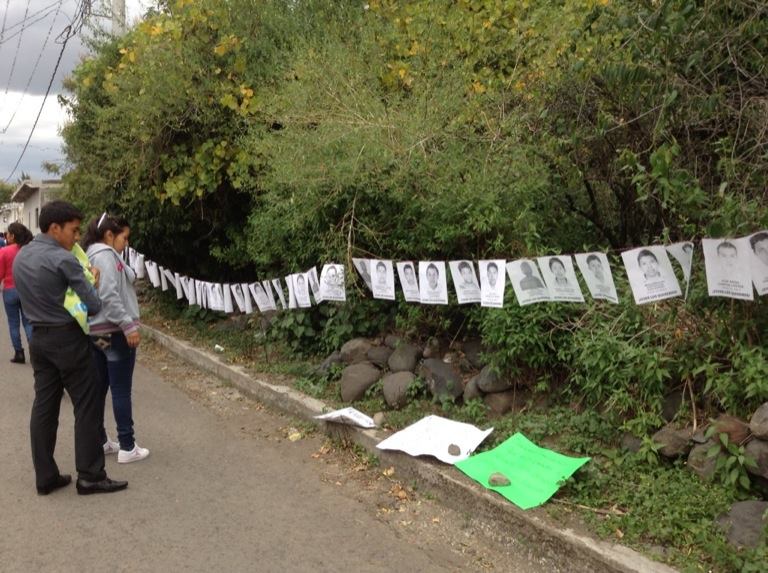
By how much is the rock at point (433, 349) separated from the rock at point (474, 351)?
0.79 feet

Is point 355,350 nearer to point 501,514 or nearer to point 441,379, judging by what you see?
Result: point 441,379

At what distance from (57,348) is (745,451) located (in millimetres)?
4199

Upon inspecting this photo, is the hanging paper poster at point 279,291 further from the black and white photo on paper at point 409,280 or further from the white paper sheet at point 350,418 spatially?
the white paper sheet at point 350,418

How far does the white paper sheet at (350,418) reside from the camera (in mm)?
5625

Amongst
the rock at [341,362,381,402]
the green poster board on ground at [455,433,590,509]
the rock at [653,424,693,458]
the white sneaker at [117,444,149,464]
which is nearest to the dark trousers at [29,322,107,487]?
the white sneaker at [117,444,149,464]

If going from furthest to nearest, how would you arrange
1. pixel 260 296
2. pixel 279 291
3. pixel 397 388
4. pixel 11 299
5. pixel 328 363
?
pixel 11 299 < pixel 260 296 < pixel 279 291 < pixel 328 363 < pixel 397 388

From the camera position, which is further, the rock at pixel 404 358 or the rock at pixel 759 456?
the rock at pixel 404 358

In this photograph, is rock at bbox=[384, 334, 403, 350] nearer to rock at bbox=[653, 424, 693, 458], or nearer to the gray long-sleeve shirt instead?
rock at bbox=[653, 424, 693, 458]

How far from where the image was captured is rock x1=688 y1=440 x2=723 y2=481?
395 cm

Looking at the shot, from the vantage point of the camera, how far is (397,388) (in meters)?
6.05

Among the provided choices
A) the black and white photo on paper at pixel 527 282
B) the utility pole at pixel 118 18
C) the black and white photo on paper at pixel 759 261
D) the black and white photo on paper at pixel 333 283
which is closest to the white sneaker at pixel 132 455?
the black and white photo on paper at pixel 333 283

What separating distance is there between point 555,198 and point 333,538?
360cm

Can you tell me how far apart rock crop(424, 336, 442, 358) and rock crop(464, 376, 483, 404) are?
641mm

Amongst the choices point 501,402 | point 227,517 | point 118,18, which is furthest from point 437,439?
point 118,18
